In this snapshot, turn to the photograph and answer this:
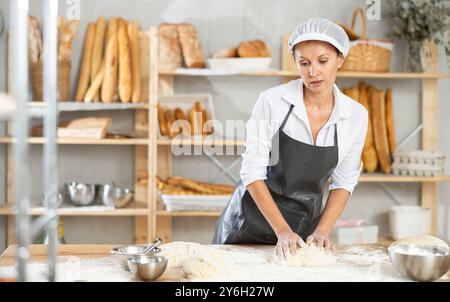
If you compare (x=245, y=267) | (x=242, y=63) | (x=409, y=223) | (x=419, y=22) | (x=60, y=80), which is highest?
(x=419, y=22)

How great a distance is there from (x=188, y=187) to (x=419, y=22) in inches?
60.4

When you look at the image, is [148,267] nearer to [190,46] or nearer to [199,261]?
[199,261]

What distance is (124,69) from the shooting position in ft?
11.3

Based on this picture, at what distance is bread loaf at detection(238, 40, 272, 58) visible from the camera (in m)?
3.52

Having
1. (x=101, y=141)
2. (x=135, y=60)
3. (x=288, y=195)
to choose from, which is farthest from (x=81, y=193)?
(x=288, y=195)

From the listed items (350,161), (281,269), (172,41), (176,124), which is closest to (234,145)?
(176,124)

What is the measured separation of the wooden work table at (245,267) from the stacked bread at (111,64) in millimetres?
1528

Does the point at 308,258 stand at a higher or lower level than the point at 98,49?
lower

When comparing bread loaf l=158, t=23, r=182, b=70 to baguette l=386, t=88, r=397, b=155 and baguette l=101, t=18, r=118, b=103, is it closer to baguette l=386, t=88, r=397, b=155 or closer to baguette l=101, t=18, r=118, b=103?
baguette l=101, t=18, r=118, b=103

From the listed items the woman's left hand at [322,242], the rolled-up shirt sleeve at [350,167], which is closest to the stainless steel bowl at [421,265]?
the woman's left hand at [322,242]

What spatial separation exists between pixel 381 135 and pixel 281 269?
2146 mm

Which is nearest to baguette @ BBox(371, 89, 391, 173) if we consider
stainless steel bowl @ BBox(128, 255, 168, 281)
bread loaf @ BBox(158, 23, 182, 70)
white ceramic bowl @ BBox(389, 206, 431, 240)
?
white ceramic bowl @ BBox(389, 206, 431, 240)

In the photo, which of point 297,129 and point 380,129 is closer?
point 297,129

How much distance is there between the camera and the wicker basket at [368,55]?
3.58 metres
